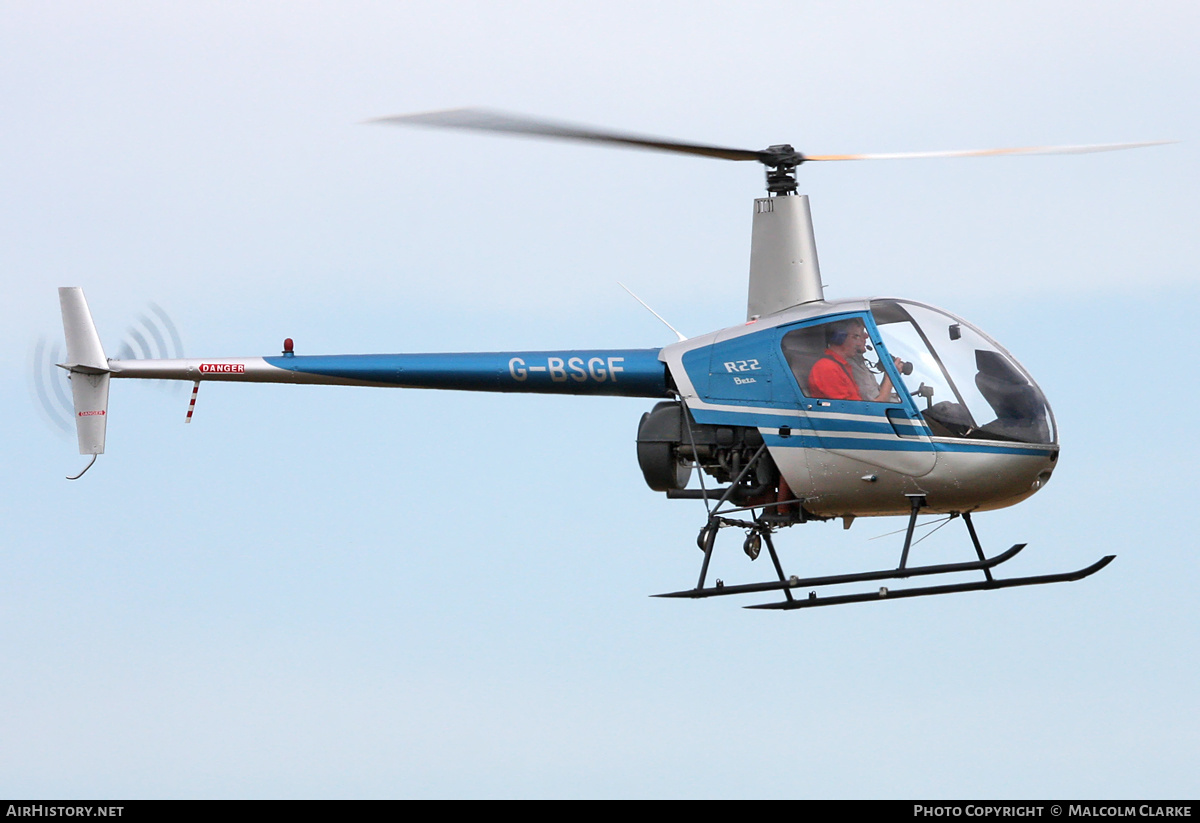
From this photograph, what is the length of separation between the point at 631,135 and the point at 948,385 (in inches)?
137

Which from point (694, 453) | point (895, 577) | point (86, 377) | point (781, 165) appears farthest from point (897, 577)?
point (86, 377)

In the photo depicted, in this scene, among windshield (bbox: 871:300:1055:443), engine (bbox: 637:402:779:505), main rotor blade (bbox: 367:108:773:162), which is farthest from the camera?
engine (bbox: 637:402:779:505)

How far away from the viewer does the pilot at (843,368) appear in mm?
14289

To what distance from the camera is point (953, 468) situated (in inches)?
551

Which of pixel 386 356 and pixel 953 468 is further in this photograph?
pixel 386 356

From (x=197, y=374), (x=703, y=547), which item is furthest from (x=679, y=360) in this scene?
(x=197, y=374)

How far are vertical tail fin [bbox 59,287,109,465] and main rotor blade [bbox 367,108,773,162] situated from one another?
7.27m

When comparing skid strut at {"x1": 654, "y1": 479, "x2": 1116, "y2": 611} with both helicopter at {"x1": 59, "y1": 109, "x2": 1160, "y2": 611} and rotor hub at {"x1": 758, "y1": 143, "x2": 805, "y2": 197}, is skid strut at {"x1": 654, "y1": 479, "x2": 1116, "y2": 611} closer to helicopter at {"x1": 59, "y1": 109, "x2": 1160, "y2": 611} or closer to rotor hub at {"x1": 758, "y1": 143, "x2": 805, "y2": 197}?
helicopter at {"x1": 59, "y1": 109, "x2": 1160, "y2": 611}

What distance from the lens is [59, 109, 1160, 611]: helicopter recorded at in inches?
552

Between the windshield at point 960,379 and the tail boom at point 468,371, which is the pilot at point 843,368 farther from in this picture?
the tail boom at point 468,371

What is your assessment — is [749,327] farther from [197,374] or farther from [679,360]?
[197,374]

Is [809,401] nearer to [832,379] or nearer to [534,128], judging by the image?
[832,379]

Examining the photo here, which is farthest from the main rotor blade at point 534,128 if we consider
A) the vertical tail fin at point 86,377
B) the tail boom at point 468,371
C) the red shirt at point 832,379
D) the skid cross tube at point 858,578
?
the vertical tail fin at point 86,377

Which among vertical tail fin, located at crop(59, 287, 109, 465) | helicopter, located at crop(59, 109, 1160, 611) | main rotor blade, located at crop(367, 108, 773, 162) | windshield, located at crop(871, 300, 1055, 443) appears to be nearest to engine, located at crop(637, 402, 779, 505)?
helicopter, located at crop(59, 109, 1160, 611)
